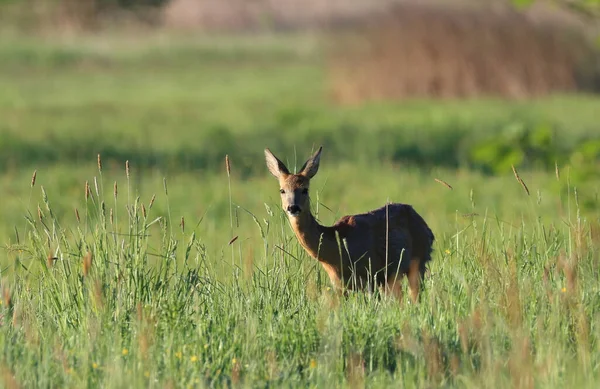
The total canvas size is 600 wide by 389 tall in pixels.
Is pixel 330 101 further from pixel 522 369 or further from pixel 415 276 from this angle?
pixel 522 369

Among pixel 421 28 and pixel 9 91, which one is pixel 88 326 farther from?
pixel 9 91

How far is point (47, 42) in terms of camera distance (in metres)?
49.2

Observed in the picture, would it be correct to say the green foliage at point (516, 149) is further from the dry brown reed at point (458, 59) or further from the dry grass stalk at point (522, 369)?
the dry brown reed at point (458, 59)

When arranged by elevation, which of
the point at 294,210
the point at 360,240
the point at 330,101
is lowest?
the point at 360,240

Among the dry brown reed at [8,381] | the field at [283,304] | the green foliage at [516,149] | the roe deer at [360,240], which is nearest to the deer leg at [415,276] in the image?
the roe deer at [360,240]

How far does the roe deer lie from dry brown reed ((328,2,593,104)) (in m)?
20.7

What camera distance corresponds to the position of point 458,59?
2889cm

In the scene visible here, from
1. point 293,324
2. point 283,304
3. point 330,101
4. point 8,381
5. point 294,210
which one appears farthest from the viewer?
point 330,101

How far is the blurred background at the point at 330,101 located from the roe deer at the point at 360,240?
0.87ft

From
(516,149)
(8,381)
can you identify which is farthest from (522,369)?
(516,149)

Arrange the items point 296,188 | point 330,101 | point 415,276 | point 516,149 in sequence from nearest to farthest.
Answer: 1. point 296,188
2. point 415,276
3. point 516,149
4. point 330,101

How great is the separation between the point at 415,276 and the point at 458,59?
22.3 m

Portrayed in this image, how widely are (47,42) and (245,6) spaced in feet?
73.5

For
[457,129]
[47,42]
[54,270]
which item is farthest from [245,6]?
[54,270]
